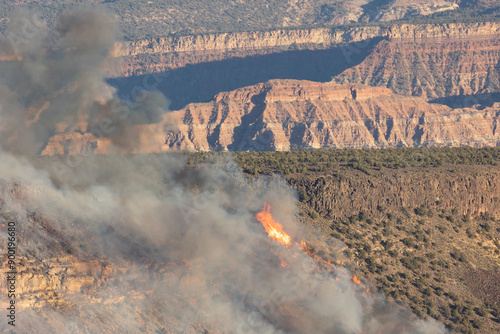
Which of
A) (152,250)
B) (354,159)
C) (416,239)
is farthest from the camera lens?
(354,159)

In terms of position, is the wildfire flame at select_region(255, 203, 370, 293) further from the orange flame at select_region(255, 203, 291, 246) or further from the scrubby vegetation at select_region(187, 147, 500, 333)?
the scrubby vegetation at select_region(187, 147, 500, 333)

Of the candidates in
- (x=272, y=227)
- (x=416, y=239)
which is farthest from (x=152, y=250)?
(x=416, y=239)

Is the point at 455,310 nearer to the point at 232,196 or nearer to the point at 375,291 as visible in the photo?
the point at 375,291

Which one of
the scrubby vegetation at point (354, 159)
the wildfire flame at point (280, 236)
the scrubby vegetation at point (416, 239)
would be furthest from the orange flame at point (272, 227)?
the scrubby vegetation at point (354, 159)

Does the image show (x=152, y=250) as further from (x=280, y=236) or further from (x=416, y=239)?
(x=416, y=239)

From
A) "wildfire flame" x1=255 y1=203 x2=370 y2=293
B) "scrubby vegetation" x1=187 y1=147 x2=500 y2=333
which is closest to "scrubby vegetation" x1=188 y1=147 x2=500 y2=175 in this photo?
"scrubby vegetation" x1=187 y1=147 x2=500 y2=333

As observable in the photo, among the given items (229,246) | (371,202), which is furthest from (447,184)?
(229,246)
